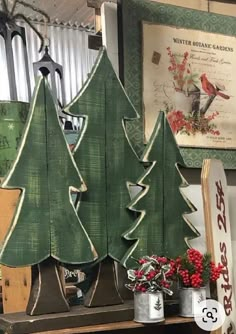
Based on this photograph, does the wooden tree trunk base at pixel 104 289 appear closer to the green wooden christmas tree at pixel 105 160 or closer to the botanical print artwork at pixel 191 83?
the green wooden christmas tree at pixel 105 160

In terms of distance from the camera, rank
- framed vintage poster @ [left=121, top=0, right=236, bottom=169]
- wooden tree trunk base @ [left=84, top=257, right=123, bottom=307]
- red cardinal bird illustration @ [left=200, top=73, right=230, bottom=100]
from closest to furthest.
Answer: wooden tree trunk base @ [left=84, top=257, right=123, bottom=307], framed vintage poster @ [left=121, top=0, right=236, bottom=169], red cardinal bird illustration @ [left=200, top=73, right=230, bottom=100]

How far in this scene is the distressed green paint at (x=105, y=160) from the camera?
3.92 feet

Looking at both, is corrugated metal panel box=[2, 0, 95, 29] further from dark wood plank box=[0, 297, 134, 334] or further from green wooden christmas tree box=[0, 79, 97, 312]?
dark wood plank box=[0, 297, 134, 334]

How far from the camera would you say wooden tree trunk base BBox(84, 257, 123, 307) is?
→ 46.5 inches

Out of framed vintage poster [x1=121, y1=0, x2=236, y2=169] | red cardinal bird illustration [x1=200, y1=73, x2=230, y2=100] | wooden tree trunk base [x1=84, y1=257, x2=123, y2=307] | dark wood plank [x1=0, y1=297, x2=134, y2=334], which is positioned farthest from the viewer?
red cardinal bird illustration [x1=200, y1=73, x2=230, y2=100]

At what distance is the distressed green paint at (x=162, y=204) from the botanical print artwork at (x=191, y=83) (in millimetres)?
141

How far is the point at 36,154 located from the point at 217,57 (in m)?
0.75

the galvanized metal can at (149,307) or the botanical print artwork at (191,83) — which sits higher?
the botanical print artwork at (191,83)

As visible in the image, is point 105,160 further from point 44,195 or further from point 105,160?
point 44,195

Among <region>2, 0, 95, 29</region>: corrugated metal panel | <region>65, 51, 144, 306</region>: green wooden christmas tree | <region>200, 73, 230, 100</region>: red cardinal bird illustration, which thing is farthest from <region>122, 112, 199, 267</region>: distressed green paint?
<region>2, 0, 95, 29</region>: corrugated metal panel

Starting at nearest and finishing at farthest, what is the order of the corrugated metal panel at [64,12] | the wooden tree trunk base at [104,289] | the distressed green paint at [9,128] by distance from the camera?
1. the wooden tree trunk base at [104,289]
2. the distressed green paint at [9,128]
3. the corrugated metal panel at [64,12]

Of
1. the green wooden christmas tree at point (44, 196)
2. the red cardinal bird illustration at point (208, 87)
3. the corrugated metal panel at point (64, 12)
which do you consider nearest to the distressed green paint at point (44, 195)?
the green wooden christmas tree at point (44, 196)

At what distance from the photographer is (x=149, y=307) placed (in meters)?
1.12

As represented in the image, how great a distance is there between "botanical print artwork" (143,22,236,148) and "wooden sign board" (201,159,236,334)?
16 cm
